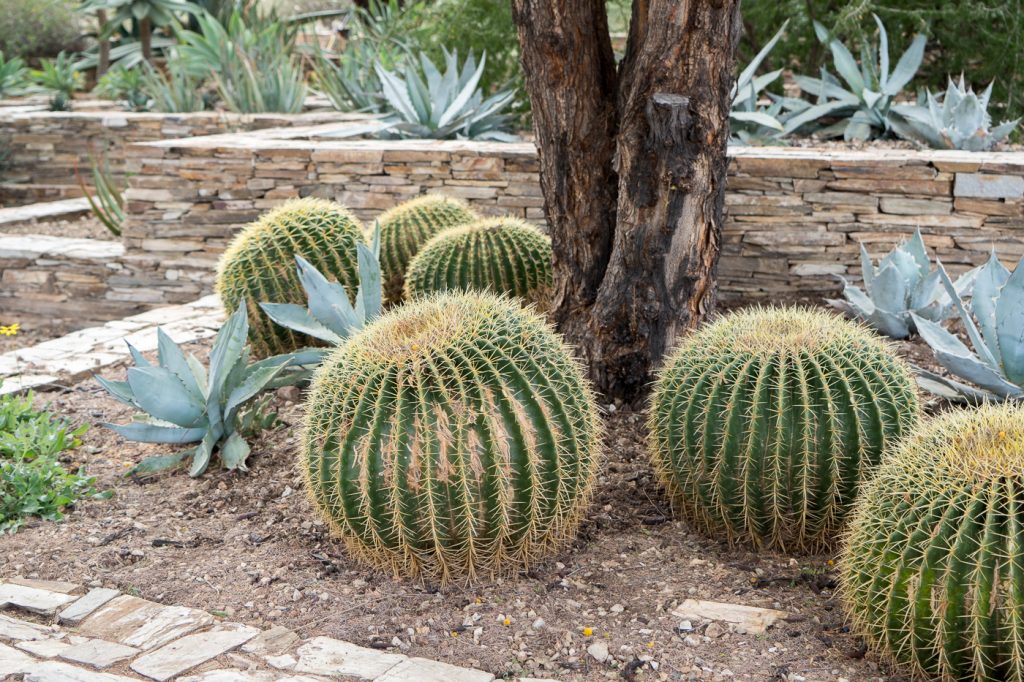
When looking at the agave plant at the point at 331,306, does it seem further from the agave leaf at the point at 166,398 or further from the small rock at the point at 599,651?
the small rock at the point at 599,651

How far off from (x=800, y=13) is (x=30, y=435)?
20.7ft

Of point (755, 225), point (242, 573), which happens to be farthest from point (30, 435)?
point (755, 225)

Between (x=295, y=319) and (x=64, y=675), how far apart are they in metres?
1.96

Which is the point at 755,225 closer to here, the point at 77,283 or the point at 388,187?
the point at 388,187

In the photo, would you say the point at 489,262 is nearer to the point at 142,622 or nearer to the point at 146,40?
the point at 142,622

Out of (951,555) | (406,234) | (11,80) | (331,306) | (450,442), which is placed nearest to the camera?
(951,555)

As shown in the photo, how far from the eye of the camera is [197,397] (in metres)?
4.08

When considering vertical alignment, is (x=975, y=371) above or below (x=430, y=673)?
above

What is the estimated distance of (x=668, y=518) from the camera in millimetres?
3562

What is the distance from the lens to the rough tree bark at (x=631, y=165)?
386 centimetres

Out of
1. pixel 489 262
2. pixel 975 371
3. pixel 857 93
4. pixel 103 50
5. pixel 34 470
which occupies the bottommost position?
pixel 34 470

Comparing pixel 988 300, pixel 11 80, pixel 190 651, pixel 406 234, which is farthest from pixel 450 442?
pixel 11 80

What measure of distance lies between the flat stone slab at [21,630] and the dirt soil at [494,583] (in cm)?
28

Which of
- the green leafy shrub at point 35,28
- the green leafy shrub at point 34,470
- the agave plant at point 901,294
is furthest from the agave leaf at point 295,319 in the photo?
the green leafy shrub at point 35,28
